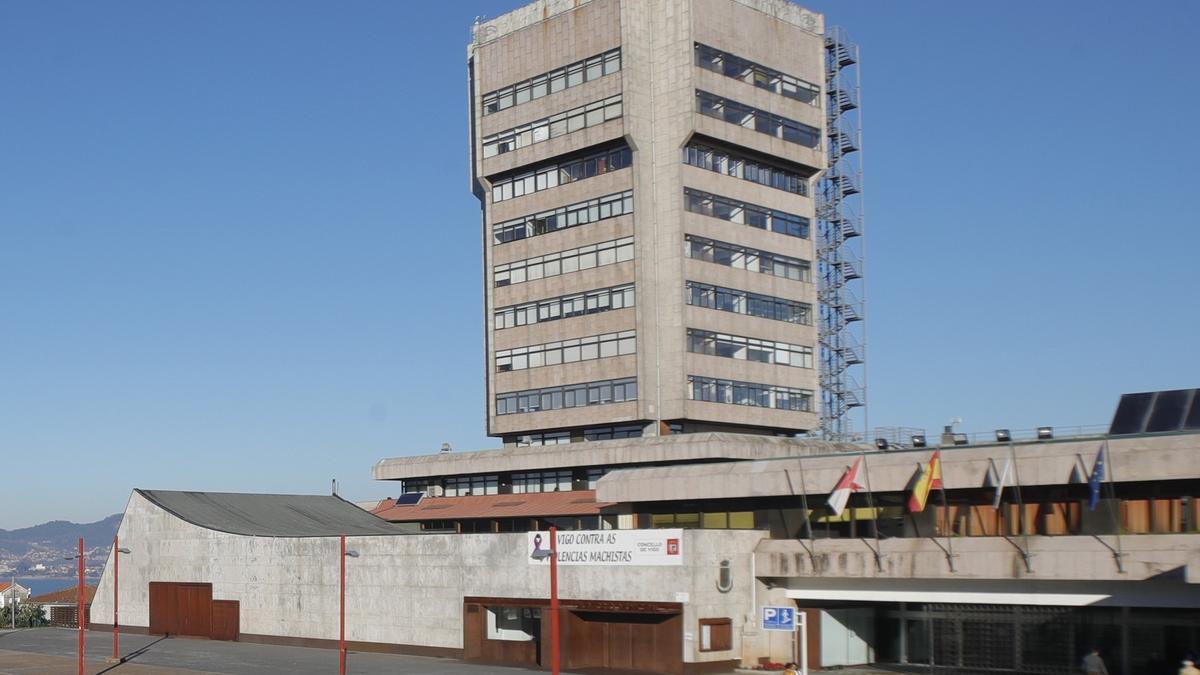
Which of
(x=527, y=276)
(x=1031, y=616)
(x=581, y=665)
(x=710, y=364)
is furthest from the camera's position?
(x=527, y=276)

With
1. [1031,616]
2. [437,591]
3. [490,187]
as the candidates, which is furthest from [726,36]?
[1031,616]

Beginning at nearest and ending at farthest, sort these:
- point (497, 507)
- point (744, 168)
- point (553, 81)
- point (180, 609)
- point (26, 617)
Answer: point (180, 609), point (497, 507), point (744, 168), point (553, 81), point (26, 617)

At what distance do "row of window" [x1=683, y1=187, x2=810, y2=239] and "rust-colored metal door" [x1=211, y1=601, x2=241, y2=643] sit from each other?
1429 inches

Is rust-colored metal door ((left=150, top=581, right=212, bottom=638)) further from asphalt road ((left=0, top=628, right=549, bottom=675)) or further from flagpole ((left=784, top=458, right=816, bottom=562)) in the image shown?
flagpole ((left=784, top=458, right=816, bottom=562))

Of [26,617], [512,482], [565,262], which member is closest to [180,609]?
[512,482]

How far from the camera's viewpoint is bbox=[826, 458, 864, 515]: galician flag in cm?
5022

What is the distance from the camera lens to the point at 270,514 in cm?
8550

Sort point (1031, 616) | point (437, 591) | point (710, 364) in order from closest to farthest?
point (1031, 616)
point (437, 591)
point (710, 364)

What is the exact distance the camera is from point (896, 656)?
5678cm

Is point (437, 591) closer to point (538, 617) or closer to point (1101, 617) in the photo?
point (538, 617)

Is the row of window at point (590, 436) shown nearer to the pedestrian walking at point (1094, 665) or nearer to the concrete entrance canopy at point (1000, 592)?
the concrete entrance canopy at point (1000, 592)

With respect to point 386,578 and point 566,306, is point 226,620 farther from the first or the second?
point 566,306

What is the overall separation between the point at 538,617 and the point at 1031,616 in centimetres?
2140

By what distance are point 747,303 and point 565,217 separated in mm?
13361
